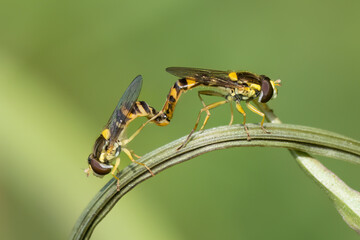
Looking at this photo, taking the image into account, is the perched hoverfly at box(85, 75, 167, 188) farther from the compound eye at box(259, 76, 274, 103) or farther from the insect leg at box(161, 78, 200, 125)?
the compound eye at box(259, 76, 274, 103)

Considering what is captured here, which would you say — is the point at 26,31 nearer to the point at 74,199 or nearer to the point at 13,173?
the point at 13,173

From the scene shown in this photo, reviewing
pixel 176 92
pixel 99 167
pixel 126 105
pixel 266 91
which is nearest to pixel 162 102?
pixel 176 92

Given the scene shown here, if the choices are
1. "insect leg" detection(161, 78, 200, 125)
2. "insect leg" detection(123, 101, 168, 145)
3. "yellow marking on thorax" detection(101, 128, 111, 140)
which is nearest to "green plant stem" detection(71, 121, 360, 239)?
"yellow marking on thorax" detection(101, 128, 111, 140)

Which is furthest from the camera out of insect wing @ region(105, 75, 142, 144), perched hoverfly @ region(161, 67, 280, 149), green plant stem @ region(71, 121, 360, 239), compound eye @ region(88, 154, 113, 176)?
perched hoverfly @ region(161, 67, 280, 149)

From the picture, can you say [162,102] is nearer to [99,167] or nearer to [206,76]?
[206,76]

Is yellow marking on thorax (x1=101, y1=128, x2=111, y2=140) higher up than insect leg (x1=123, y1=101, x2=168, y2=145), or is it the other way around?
insect leg (x1=123, y1=101, x2=168, y2=145)

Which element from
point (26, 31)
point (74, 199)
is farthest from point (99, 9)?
point (74, 199)
